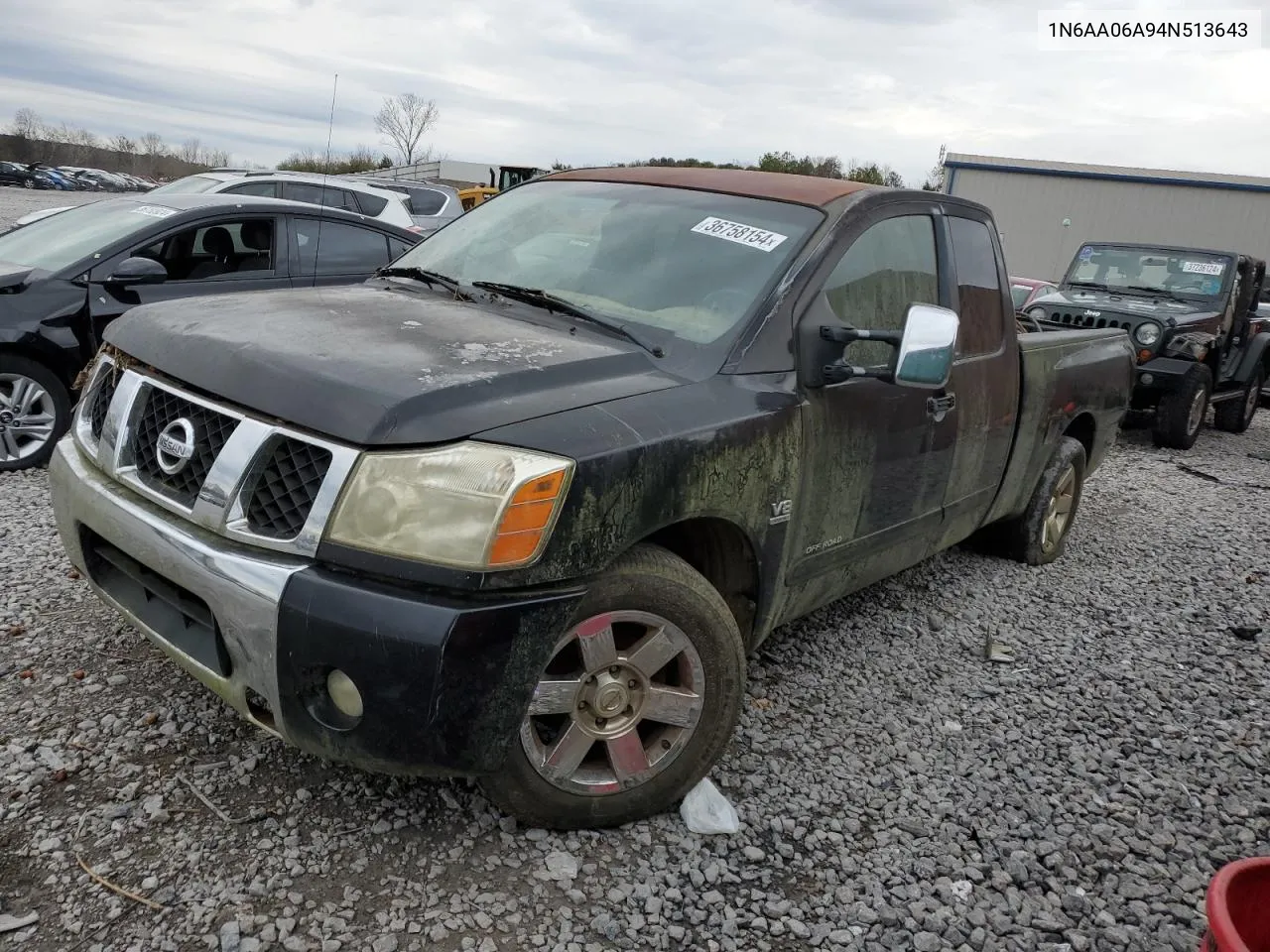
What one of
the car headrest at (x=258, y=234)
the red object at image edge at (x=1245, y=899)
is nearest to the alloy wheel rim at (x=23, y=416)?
the car headrest at (x=258, y=234)

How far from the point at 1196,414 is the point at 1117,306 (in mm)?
1248

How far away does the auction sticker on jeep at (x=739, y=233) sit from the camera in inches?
120

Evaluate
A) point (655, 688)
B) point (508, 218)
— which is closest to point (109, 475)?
point (655, 688)

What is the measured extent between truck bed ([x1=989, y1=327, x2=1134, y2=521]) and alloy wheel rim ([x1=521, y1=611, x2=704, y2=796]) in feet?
7.77

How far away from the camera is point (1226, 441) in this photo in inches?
397

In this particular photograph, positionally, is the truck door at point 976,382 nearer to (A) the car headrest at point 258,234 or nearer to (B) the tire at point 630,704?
(B) the tire at point 630,704

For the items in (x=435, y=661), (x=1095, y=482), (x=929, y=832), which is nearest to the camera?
(x=435, y=661)

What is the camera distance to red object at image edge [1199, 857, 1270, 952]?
1889mm

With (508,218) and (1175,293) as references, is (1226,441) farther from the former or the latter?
(508,218)

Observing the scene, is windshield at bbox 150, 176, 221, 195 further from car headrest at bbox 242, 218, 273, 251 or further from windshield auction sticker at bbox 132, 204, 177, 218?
car headrest at bbox 242, 218, 273, 251

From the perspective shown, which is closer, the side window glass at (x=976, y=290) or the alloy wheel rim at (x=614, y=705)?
the alloy wheel rim at (x=614, y=705)

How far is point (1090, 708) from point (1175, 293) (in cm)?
749

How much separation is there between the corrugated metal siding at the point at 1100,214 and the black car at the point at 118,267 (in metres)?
28.2

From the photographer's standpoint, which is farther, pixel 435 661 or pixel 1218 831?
pixel 1218 831
